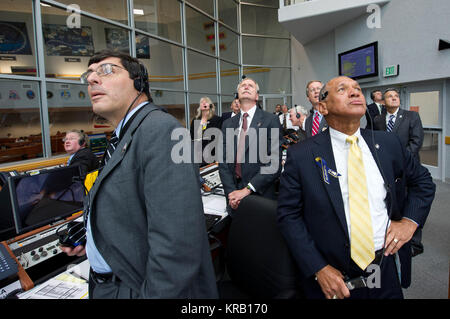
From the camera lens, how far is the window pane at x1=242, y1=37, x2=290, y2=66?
32.9 feet

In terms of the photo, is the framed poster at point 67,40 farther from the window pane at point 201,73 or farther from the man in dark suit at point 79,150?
the window pane at point 201,73

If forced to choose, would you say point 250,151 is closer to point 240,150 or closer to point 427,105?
point 240,150

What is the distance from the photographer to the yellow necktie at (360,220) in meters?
1.18

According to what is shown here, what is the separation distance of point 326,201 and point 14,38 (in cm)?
474

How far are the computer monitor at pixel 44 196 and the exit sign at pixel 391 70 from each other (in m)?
6.34

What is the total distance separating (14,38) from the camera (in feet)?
12.9

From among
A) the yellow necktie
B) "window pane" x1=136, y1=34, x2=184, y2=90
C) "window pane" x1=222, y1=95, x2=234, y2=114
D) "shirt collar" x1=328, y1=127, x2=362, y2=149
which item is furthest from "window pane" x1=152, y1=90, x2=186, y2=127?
the yellow necktie

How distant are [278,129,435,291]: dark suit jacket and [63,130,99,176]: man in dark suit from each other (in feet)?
6.83

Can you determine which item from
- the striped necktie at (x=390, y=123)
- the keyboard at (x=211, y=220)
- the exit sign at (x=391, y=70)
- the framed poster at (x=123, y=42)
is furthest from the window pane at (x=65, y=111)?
the exit sign at (x=391, y=70)

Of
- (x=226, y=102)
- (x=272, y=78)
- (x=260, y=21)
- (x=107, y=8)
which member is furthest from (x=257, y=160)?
(x=260, y=21)

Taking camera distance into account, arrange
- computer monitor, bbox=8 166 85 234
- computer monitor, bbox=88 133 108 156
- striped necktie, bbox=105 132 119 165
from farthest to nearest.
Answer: computer monitor, bbox=88 133 108 156 < computer monitor, bbox=8 166 85 234 < striped necktie, bbox=105 132 119 165

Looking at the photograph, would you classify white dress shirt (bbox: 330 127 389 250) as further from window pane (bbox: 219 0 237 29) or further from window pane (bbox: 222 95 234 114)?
window pane (bbox: 219 0 237 29)
